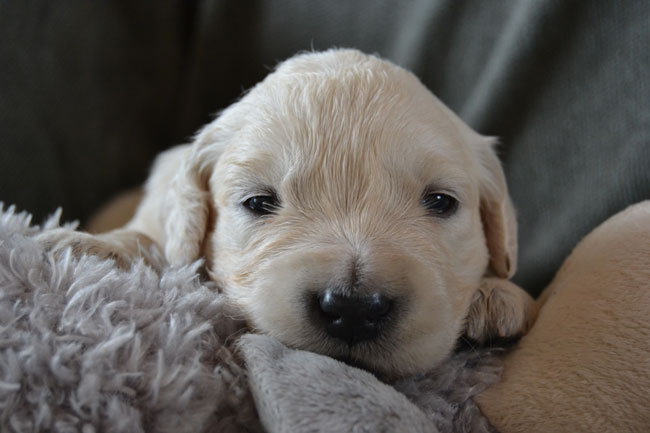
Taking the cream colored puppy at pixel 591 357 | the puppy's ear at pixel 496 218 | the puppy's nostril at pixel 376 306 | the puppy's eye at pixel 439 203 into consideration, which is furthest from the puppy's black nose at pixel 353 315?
the puppy's ear at pixel 496 218

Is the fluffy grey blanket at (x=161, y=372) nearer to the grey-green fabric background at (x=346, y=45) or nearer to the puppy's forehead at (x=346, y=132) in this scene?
the puppy's forehead at (x=346, y=132)

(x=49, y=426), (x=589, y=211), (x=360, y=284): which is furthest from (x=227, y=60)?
(x=49, y=426)

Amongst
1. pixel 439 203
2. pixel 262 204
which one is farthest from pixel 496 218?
pixel 262 204

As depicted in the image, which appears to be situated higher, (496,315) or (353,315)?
(353,315)

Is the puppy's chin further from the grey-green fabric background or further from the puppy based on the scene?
the grey-green fabric background

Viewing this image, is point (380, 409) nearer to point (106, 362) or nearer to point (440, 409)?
point (440, 409)

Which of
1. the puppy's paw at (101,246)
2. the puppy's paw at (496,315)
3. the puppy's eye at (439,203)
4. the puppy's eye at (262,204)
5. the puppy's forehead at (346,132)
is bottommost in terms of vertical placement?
the puppy's paw at (101,246)

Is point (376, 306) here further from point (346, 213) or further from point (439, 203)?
point (439, 203)
